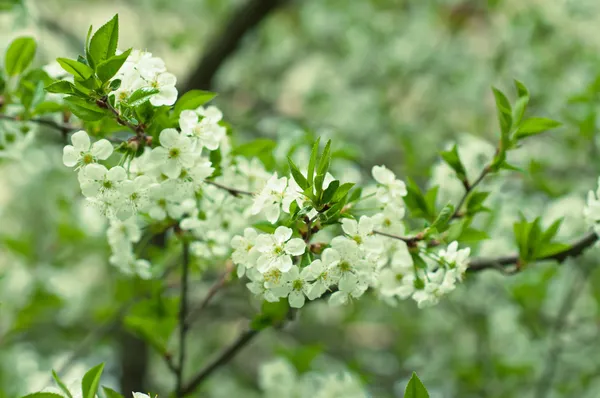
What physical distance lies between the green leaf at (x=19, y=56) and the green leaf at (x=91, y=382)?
35.6 inches

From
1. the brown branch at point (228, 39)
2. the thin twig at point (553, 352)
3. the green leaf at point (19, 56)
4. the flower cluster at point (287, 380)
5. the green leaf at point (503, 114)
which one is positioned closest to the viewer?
the green leaf at point (503, 114)

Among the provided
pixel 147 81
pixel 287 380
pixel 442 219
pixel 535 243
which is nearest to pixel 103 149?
pixel 147 81

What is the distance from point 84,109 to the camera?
1.31 meters

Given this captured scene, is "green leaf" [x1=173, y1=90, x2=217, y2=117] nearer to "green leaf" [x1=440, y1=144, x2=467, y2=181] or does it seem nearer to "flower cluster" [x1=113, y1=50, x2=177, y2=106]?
"flower cluster" [x1=113, y1=50, x2=177, y2=106]

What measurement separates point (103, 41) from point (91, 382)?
2.25ft

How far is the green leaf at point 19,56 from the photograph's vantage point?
1.79 meters

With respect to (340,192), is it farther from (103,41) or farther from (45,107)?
(45,107)

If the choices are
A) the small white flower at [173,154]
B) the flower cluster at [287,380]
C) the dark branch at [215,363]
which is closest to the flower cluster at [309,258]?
the small white flower at [173,154]

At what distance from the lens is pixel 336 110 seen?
4.48 meters

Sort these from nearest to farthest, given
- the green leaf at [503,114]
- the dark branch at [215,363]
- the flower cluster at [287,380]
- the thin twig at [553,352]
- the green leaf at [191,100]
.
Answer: the green leaf at [191,100], the green leaf at [503,114], the dark branch at [215,363], the flower cluster at [287,380], the thin twig at [553,352]

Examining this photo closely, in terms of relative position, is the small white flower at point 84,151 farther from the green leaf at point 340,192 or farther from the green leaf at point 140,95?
the green leaf at point 340,192

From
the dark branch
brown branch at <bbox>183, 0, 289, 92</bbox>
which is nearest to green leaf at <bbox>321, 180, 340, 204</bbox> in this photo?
the dark branch

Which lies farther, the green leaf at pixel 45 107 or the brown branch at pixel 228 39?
the brown branch at pixel 228 39

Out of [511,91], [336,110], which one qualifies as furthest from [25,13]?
[511,91]
